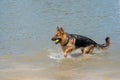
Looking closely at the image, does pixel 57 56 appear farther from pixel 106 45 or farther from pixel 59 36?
pixel 106 45

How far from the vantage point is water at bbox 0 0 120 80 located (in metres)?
9.36

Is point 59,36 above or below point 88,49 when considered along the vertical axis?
above

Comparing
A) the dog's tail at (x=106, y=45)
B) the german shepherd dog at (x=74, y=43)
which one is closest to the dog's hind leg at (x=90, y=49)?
the german shepherd dog at (x=74, y=43)

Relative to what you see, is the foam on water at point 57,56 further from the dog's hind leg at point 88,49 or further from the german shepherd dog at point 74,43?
the dog's hind leg at point 88,49

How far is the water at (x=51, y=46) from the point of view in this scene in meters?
9.36

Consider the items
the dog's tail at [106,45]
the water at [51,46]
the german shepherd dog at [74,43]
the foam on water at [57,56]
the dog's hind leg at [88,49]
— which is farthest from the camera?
the dog's tail at [106,45]

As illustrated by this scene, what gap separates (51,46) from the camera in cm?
1266

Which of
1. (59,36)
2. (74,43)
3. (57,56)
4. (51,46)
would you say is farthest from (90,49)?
(51,46)

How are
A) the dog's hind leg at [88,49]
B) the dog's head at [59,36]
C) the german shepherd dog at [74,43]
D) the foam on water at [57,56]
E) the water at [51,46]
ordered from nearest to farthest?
the water at [51,46], the dog's head at [59,36], the german shepherd dog at [74,43], the foam on water at [57,56], the dog's hind leg at [88,49]

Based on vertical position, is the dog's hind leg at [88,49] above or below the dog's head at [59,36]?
below

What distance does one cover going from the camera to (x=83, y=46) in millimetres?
11594

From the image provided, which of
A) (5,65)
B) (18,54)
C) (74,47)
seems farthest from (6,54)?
(74,47)

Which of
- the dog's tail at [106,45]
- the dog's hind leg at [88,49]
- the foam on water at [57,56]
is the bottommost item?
the foam on water at [57,56]

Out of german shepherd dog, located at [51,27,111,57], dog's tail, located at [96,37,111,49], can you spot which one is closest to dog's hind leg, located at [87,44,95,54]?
german shepherd dog, located at [51,27,111,57]
